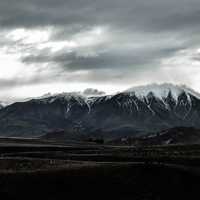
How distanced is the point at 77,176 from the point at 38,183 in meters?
5.21

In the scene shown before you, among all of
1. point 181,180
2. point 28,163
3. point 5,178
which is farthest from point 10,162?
point 181,180

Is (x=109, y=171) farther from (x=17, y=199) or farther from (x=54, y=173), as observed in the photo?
(x=17, y=199)

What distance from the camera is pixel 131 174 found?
6419 cm

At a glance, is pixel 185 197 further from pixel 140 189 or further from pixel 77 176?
pixel 77 176

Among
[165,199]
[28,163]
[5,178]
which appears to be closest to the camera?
[165,199]

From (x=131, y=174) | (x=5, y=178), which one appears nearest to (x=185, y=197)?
(x=131, y=174)

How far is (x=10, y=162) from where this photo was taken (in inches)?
3263

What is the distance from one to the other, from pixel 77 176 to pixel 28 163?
19.2 meters

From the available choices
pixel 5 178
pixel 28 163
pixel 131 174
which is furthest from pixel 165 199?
pixel 28 163

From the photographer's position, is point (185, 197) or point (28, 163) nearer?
point (185, 197)

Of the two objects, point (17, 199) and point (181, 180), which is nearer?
point (17, 199)

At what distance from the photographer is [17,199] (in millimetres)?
A: 58938

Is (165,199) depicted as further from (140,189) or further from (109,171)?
(109,171)

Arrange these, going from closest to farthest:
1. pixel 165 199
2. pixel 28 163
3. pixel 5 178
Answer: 1. pixel 165 199
2. pixel 5 178
3. pixel 28 163
